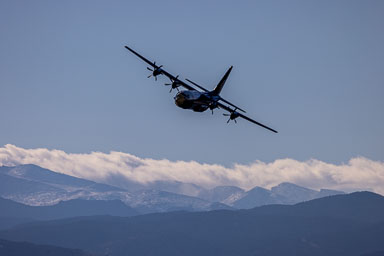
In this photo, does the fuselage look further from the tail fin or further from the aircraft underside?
the tail fin

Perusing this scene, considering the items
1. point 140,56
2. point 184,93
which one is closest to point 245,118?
point 184,93

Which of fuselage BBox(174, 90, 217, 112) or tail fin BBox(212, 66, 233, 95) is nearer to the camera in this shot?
fuselage BBox(174, 90, 217, 112)

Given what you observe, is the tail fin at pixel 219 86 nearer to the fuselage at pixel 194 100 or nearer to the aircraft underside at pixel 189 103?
the fuselage at pixel 194 100

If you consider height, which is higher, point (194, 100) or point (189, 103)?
point (194, 100)

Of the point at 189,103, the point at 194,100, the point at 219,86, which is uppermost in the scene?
the point at 219,86

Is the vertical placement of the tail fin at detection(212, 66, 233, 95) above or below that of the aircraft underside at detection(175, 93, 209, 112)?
above

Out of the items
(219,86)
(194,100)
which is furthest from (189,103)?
(219,86)

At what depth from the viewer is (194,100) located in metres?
76.1

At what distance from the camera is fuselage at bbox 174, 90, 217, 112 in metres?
75.9

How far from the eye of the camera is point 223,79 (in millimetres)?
77375

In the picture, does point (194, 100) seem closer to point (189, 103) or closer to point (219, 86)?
point (189, 103)

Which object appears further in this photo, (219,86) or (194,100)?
(219,86)

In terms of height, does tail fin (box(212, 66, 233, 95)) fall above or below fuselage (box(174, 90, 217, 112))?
above

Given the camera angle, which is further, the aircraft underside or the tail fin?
the tail fin
